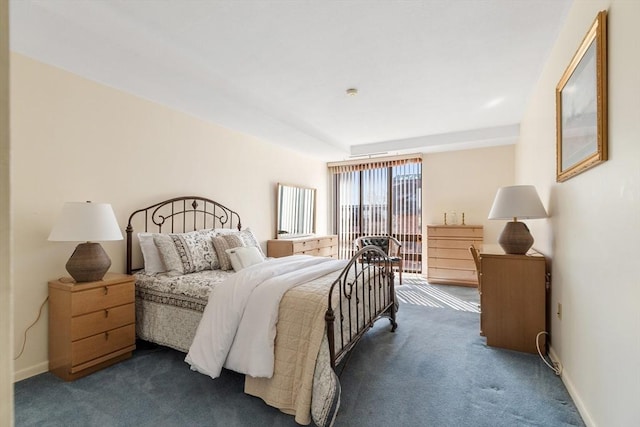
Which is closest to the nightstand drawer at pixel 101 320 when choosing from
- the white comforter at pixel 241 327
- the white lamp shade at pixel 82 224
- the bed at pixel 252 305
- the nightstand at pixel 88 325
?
the nightstand at pixel 88 325

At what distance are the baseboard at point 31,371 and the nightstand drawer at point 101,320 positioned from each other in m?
0.48

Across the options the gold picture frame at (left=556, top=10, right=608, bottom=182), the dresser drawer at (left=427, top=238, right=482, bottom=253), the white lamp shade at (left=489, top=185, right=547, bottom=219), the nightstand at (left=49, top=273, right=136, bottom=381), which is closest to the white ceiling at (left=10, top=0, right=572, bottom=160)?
the gold picture frame at (left=556, top=10, right=608, bottom=182)

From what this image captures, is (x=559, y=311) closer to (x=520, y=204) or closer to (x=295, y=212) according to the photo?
(x=520, y=204)

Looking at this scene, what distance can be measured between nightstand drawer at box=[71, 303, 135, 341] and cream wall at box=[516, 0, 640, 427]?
311cm

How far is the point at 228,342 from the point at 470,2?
2714 millimetres

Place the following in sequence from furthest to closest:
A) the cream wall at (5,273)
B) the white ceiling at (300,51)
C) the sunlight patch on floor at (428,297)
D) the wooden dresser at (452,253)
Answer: the wooden dresser at (452,253) → the sunlight patch on floor at (428,297) → the white ceiling at (300,51) → the cream wall at (5,273)

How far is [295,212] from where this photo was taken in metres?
5.43

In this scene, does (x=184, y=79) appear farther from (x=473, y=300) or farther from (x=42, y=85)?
(x=473, y=300)

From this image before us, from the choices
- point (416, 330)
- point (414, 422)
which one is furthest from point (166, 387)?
point (416, 330)

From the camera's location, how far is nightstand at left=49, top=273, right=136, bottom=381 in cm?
216

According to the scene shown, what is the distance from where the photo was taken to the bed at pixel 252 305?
5.77 ft

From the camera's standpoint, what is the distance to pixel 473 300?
4.18 m

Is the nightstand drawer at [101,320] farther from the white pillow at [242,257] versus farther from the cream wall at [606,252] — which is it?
the cream wall at [606,252]

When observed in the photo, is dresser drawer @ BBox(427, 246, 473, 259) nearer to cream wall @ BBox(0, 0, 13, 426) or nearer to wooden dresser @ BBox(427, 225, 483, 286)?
wooden dresser @ BBox(427, 225, 483, 286)
